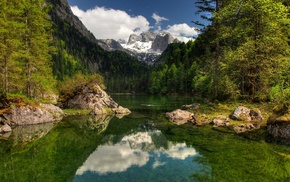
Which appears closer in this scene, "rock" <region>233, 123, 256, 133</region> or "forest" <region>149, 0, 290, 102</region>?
"rock" <region>233, 123, 256, 133</region>

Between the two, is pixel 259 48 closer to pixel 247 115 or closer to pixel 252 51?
pixel 252 51

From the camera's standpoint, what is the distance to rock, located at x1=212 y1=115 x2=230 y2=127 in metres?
26.7

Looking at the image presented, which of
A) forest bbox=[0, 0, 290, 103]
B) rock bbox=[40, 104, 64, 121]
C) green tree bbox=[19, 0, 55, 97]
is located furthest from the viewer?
green tree bbox=[19, 0, 55, 97]

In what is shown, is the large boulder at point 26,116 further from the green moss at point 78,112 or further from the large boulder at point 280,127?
the large boulder at point 280,127

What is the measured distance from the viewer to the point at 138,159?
1576cm

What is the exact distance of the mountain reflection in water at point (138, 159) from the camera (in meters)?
13.0

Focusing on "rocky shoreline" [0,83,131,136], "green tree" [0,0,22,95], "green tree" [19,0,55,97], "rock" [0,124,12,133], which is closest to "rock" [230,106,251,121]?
"rocky shoreline" [0,83,131,136]

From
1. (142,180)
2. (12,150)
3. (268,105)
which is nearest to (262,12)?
(268,105)

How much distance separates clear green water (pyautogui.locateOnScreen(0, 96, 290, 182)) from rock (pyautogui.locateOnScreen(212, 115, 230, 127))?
9.44 ft

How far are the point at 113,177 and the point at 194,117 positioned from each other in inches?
797

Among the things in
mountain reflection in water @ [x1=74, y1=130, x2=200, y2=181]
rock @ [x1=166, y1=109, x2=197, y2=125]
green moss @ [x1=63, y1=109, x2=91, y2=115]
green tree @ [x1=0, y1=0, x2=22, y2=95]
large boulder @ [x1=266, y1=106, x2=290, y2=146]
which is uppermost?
green tree @ [x1=0, y1=0, x2=22, y2=95]

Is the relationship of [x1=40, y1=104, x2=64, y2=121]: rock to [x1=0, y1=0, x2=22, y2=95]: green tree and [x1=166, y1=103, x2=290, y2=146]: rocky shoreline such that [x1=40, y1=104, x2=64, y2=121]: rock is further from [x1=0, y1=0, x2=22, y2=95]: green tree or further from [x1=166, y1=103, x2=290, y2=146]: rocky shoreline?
[x1=166, y1=103, x2=290, y2=146]: rocky shoreline

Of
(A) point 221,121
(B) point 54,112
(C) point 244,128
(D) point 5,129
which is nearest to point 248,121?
(C) point 244,128

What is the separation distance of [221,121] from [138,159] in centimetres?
1495
